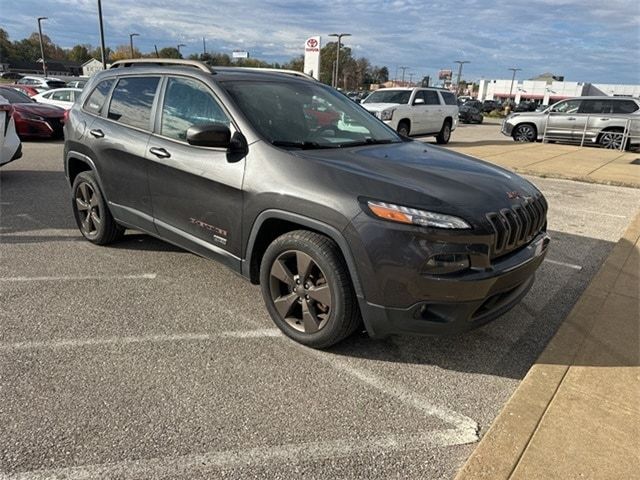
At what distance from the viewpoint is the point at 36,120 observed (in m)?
12.9

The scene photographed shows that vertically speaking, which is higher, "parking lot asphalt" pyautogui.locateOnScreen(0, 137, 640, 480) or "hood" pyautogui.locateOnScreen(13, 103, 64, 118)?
"hood" pyautogui.locateOnScreen(13, 103, 64, 118)

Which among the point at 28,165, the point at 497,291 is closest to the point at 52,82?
the point at 28,165

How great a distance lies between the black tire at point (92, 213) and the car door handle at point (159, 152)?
1077 millimetres

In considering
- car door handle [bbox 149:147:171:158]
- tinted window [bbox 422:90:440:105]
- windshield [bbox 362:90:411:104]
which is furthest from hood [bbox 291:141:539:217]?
tinted window [bbox 422:90:440:105]

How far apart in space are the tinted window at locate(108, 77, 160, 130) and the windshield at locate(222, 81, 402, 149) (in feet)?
2.89

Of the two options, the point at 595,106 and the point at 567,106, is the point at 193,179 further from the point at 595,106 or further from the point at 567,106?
the point at 567,106

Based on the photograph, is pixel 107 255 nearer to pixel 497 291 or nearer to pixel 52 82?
pixel 497 291

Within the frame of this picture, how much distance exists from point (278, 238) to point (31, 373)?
1.64 meters

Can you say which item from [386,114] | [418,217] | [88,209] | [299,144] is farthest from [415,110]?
[418,217]

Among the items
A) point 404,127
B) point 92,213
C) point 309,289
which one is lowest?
point 92,213

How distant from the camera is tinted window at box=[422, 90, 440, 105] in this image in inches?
632

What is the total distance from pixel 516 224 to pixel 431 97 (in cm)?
1438

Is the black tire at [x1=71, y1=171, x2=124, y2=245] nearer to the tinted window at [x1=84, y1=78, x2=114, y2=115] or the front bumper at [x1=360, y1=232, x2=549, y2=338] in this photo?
the tinted window at [x1=84, y1=78, x2=114, y2=115]

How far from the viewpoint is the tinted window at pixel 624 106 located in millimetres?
15548
